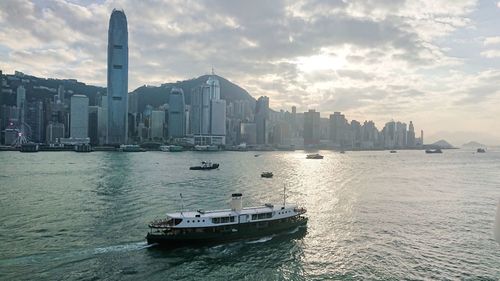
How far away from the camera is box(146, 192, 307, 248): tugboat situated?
147 feet

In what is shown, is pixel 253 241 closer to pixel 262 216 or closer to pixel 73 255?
pixel 262 216

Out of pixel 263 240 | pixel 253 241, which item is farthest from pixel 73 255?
pixel 263 240

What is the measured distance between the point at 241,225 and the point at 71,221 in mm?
25837

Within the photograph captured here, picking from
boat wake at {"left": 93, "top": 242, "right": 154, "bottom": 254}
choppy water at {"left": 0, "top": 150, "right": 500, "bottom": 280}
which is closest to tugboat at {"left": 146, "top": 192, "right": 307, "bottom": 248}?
boat wake at {"left": 93, "top": 242, "right": 154, "bottom": 254}

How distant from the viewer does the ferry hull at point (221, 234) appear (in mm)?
43844

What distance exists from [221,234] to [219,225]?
1.18m

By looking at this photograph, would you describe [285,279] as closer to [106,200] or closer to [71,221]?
[71,221]

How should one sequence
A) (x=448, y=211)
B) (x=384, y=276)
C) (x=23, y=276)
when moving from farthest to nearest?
(x=448, y=211)
(x=384, y=276)
(x=23, y=276)

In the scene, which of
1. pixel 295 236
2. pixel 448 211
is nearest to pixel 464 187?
pixel 448 211

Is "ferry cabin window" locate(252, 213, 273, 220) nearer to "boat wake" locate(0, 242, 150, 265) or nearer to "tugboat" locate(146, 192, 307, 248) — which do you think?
"tugboat" locate(146, 192, 307, 248)

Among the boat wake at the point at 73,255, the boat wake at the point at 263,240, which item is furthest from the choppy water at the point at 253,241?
the boat wake at the point at 263,240

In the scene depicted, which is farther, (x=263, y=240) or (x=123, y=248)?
(x=263, y=240)

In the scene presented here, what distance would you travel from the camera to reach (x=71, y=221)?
2157 inches

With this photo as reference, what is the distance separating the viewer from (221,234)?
46438 millimetres
